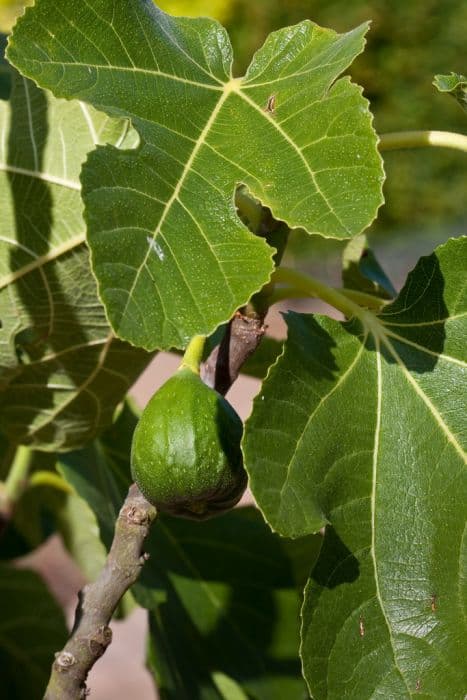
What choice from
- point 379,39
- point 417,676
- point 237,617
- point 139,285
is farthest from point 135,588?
point 379,39

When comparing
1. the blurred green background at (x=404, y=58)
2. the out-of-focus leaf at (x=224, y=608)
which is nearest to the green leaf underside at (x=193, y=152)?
the out-of-focus leaf at (x=224, y=608)

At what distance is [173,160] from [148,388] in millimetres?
4677

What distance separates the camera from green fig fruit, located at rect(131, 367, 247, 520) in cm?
73

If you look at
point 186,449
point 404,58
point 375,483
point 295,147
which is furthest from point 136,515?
point 404,58

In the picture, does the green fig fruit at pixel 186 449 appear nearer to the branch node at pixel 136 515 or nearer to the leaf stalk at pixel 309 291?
the branch node at pixel 136 515

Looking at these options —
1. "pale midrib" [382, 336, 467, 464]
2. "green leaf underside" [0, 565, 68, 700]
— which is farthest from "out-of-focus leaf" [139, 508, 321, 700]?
"pale midrib" [382, 336, 467, 464]

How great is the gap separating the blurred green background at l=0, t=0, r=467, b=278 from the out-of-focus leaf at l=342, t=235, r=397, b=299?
509 centimetres

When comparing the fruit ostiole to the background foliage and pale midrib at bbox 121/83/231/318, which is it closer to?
pale midrib at bbox 121/83/231/318

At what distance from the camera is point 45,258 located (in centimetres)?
92

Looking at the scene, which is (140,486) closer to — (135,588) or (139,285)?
(139,285)

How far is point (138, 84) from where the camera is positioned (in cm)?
75

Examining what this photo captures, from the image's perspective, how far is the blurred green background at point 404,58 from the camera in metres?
6.18

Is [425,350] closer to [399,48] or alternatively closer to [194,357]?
[194,357]

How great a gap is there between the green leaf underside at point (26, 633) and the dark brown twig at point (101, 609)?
0.54 meters
